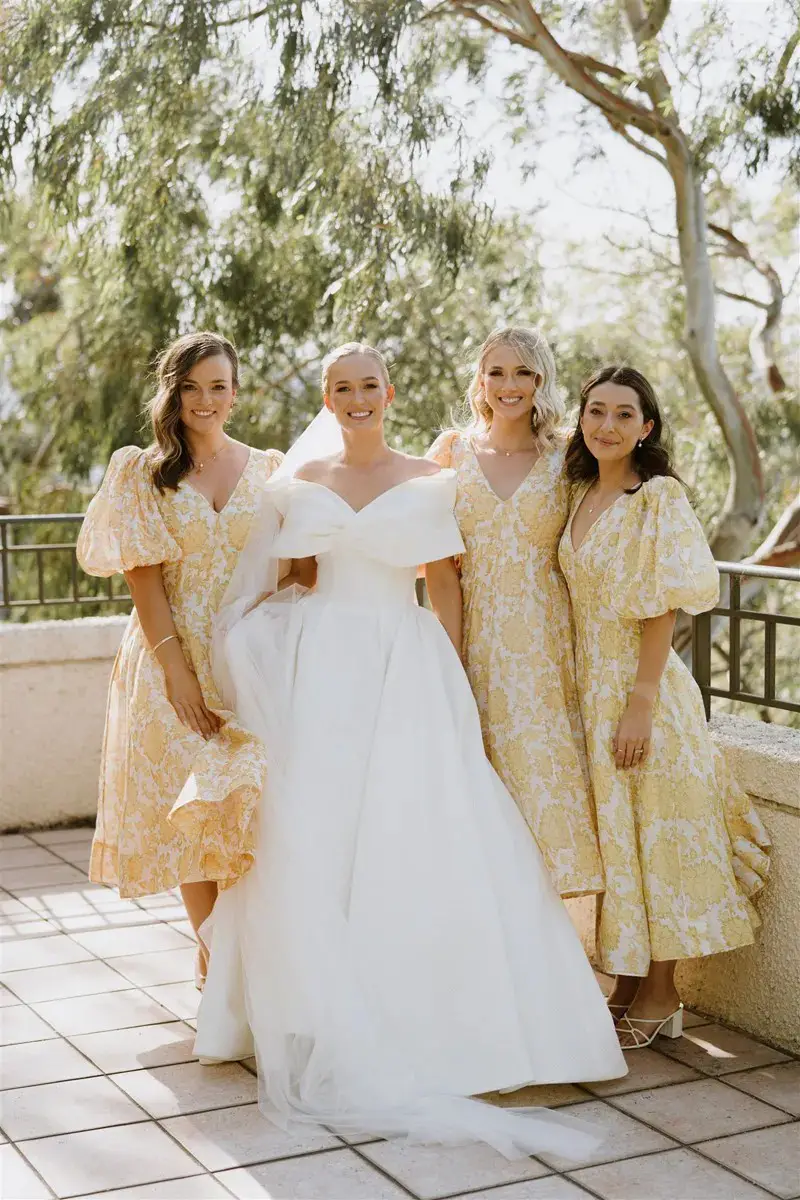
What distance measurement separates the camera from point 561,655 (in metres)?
3.51

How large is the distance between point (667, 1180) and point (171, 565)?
75.5 inches

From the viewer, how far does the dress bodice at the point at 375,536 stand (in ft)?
11.3

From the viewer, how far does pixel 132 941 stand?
14.3ft

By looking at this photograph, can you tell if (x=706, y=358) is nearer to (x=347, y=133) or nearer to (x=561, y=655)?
(x=347, y=133)

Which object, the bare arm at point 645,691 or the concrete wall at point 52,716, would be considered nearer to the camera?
the bare arm at point 645,691

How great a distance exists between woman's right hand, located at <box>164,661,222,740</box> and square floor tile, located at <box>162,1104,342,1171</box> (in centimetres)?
94

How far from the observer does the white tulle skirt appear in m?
3.08

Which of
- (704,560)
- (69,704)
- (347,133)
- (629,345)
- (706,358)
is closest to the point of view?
(704,560)

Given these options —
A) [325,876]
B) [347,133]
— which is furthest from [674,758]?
[347,133]

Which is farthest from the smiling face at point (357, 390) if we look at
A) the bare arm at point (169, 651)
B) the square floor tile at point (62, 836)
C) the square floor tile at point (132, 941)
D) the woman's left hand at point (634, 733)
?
the square floor tile at point (62, 836)

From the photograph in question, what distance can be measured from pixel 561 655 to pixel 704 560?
43 cm

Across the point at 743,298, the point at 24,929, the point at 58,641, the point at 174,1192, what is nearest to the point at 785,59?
the point at 743,298

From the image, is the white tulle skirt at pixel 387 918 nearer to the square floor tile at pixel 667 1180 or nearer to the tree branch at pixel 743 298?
the square floor tile at pixel 667 1180

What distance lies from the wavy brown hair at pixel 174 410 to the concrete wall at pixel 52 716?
87.5 inches
